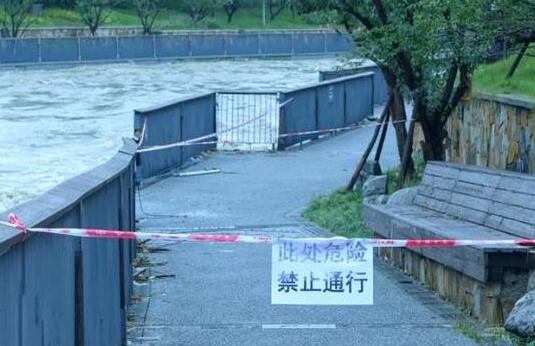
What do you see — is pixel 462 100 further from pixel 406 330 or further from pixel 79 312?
pixel 79 312

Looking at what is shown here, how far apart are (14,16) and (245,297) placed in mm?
63258

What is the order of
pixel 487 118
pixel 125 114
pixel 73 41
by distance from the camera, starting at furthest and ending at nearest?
1. pixel 73 41
2. pixel 125 114
3. pixel 487 118

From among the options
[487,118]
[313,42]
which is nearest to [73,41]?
[313,42]

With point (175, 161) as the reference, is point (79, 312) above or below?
above

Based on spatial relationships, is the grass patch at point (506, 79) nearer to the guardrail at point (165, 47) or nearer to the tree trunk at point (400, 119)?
the tree trunk at point (400, 119)

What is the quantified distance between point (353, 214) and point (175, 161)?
787cm

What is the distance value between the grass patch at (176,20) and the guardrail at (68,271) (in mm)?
70555

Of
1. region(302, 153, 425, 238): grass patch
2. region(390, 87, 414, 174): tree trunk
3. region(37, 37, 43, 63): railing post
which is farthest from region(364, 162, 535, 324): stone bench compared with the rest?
region(37, 37, 43, 63): railing post

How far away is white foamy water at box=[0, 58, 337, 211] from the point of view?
2562cm

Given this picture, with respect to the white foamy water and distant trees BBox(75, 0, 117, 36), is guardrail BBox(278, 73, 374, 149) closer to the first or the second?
the white foamy water

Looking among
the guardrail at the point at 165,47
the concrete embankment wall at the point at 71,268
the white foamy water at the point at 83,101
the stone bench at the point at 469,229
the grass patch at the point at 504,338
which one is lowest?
the white foamy water at the point at 83,101

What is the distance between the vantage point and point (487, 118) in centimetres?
1588

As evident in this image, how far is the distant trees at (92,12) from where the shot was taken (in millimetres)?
76375

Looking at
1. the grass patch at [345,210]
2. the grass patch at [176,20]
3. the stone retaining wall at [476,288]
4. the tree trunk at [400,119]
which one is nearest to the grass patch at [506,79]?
the tree trunk at [400,119]
